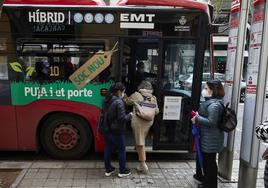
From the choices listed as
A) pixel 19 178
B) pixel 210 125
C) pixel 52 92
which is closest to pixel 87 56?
pixel 52 92

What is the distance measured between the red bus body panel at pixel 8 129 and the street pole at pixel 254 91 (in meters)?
3.82

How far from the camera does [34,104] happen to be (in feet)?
18.7

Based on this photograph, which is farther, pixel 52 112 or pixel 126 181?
pixel 52 112

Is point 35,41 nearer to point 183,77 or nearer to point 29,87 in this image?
point 29,87

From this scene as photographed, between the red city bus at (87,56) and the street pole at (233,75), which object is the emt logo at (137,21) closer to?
the red city bus at (87,56)

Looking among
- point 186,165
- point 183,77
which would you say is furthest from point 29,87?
point 186,165

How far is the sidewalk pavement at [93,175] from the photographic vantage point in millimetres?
4941

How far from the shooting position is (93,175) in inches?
208

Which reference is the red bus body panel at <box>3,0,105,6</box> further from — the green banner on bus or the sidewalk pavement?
the sidewalk pavement

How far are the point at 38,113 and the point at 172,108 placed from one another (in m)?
2.35

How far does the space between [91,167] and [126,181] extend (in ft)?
2.74

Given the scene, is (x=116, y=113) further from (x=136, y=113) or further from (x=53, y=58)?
(x=53, y=58)

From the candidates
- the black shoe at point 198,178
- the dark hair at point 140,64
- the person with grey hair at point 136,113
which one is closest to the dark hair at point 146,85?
the person with grey hair at point 136,113

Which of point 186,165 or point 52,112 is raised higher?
point 52,112
